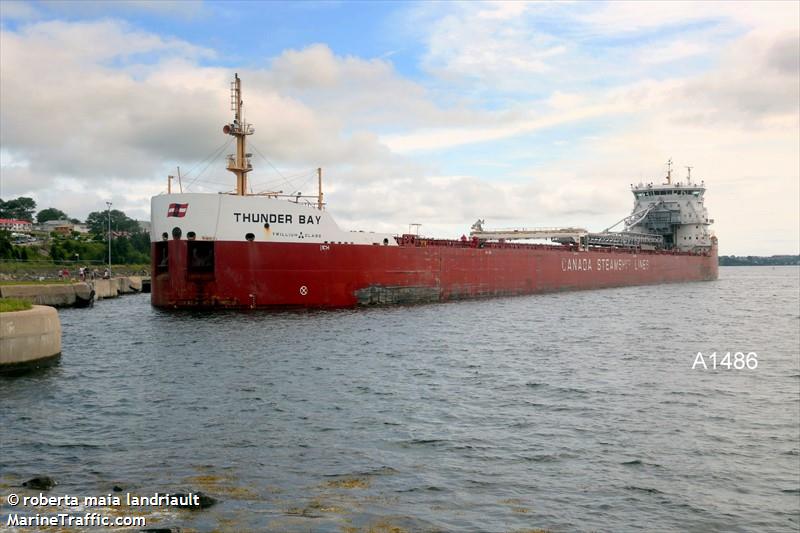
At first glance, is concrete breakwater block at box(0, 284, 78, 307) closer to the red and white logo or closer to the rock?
the red and white logo

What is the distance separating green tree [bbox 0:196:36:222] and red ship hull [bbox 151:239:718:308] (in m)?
124

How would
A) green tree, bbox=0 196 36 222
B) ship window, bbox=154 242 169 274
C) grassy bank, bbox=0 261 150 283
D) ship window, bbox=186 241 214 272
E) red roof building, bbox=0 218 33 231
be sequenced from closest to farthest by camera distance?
1. ship window, bbox=186 241 214 272
2. ship window, bbox=154 242 169 274
3. grassy bank, bbox=0 261 150 283
4. red roof building, bbox=0 218 33 231
5. green tree, bbox=0 196 36 222

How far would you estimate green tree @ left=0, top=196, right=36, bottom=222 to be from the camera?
133 meters

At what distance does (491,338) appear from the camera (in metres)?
23.3

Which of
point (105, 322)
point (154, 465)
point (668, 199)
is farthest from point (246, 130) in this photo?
point (668, 199)

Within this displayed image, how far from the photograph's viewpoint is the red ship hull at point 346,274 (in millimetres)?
28391

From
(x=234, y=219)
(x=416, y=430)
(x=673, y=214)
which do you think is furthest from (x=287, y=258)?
(x=673, y=214)

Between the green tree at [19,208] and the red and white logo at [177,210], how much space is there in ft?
406

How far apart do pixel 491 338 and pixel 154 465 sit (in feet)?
51.1

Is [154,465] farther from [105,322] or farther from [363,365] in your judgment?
[105,322]

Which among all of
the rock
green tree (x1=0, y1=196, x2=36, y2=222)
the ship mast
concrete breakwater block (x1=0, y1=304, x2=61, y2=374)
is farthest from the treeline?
the rock

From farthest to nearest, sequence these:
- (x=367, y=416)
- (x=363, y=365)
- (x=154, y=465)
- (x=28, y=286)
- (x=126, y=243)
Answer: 1. (x=126, y=243)
2. (x=28, y=286)
3. (x=363, y=365)
4. (x=367, y=416)
5. (x=154, y=465)

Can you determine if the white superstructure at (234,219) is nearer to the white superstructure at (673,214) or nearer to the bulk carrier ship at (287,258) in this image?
the bulk carrier ship at (287,258)

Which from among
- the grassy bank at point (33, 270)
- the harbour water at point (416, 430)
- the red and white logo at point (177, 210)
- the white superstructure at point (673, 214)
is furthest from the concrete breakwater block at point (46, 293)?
the white superstructure at point (673, 214)
